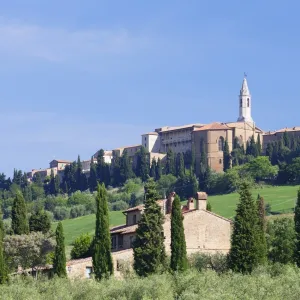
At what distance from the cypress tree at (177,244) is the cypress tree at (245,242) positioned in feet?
7.68

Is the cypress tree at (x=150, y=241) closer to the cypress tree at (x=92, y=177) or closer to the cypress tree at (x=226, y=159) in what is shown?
the cypress tree at (x=226, y=159)

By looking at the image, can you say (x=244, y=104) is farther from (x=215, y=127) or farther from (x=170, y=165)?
(x=170, y=165)

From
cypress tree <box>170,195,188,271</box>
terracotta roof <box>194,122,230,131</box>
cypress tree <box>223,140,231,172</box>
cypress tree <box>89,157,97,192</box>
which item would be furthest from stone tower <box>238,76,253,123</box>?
cypress tree <box>170,195,188,271</box>

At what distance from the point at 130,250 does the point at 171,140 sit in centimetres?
11822

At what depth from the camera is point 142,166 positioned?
14812cm

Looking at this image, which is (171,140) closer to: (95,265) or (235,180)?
(235,180)

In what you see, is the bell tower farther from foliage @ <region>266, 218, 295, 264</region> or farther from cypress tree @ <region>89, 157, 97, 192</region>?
foliage @ <region>266, 218, 295, 264</region>

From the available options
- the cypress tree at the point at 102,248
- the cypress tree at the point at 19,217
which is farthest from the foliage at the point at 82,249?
the cypress tree at the point at 102,248

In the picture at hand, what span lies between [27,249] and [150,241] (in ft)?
29.5

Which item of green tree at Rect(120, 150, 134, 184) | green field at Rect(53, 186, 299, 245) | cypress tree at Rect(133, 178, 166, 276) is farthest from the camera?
green tree at Rect(120, 150, 134, 184)

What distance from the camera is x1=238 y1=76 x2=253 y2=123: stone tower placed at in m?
189

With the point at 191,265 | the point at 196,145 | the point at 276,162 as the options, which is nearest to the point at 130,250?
the point at 191,265

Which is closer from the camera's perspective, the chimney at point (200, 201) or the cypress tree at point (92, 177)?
the chimney at point (200, 201)

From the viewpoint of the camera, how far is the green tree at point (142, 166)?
146250mm
